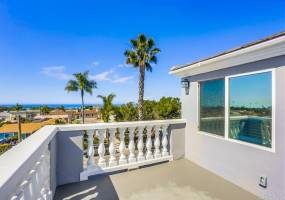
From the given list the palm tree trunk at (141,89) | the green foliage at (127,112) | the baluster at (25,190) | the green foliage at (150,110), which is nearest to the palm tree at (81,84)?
the green foliage at (127,112)

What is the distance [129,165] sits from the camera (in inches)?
154

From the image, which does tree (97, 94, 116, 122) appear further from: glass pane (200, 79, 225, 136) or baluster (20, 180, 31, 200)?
baluster (20, 180, 31, 200)

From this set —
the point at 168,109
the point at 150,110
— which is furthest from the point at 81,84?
the point at 168,109

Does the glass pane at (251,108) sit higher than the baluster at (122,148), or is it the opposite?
the glass pane at (251,108)

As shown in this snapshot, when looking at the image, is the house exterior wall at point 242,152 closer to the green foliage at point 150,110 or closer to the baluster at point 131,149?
the baluster at point 131,149

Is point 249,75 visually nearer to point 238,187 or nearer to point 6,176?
point 238,187

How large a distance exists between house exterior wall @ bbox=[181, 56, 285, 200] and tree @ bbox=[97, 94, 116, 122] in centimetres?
1999

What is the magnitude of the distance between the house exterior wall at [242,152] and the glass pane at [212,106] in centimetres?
15

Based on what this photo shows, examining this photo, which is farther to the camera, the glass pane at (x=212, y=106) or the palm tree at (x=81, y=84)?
the palm tree at (x=81, y=84)

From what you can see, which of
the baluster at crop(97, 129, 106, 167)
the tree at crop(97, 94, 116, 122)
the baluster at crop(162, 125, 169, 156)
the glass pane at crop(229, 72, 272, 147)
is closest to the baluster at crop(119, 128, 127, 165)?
the baluster at crop(97, 129, 106, 167)

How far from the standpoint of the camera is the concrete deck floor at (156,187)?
9.40 ft

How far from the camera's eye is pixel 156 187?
10.3 ft

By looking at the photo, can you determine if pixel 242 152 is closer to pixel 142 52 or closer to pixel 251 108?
pixel 251 108

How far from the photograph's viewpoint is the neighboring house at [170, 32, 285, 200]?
2631 mm
